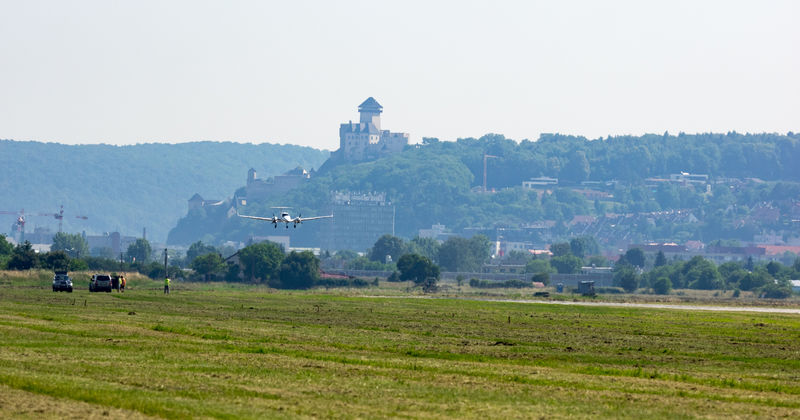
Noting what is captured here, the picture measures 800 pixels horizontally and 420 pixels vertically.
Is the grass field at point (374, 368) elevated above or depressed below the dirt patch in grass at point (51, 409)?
above

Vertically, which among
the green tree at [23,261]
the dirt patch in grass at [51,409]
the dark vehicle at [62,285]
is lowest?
the dirt patch in grass at [51,409]

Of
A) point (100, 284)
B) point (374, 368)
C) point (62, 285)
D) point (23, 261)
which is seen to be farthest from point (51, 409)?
point (23, 261)

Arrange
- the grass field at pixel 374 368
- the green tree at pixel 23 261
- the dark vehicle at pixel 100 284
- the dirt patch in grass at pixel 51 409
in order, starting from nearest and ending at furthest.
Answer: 1. the dirt patch in grass at pixel 51 409
2. the grass field at pixel 374 368
3. the dark vehicle at pixel 100 284
4. the green tree at pixel 23 261

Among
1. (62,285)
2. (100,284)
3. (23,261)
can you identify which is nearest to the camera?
(62,285)

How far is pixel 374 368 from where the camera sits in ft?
162

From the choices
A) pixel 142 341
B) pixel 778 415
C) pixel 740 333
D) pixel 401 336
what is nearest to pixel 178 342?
pixel 142 341

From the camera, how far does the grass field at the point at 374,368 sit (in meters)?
38.2

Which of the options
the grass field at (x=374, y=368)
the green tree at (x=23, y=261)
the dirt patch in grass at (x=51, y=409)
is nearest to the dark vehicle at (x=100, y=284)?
the grass field at (x=374, y=368)

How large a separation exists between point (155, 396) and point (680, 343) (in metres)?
38.4

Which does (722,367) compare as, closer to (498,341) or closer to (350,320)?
Result: (498,341)

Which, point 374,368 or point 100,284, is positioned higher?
point 100,284

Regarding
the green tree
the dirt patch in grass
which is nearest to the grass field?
the dirt patch in grass

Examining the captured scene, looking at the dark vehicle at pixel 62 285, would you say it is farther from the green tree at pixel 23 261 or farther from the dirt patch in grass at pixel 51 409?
the dirt patch in grass at pixel 51 409

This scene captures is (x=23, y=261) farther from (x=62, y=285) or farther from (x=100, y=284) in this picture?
(x=62, y=285)
